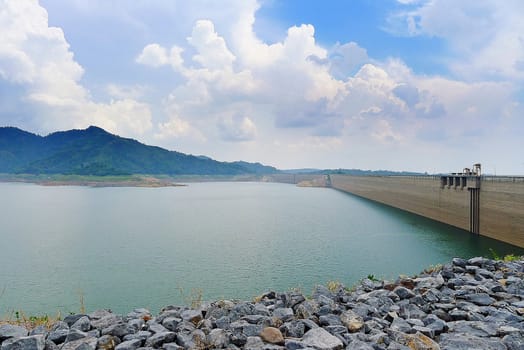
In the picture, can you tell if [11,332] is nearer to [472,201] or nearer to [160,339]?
[160,339]

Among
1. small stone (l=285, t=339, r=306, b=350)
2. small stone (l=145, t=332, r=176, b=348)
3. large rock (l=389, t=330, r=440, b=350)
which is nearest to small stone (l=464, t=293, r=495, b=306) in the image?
large rock (l=389, t=330, r=440, b=350)

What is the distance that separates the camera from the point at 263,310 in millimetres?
5918

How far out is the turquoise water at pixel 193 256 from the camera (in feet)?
43.7

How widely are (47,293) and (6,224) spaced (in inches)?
952

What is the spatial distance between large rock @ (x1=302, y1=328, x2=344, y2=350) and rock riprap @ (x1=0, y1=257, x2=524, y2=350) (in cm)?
1

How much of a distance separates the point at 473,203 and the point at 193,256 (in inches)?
886

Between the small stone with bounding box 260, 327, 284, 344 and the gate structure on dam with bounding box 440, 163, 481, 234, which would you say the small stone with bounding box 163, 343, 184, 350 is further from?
the gate structure on dam with bounding box 440, 163, 481, 234

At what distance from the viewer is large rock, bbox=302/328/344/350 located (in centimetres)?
454

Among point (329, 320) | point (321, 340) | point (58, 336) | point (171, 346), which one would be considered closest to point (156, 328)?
point (171, 346)

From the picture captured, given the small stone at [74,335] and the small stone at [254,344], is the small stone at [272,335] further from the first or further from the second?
the small stone at [74,335]

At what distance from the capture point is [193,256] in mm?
19125

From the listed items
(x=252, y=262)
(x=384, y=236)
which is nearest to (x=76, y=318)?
(x=252, y=262)

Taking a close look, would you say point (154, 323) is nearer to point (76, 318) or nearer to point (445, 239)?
point (76, 318)

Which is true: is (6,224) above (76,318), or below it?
below
